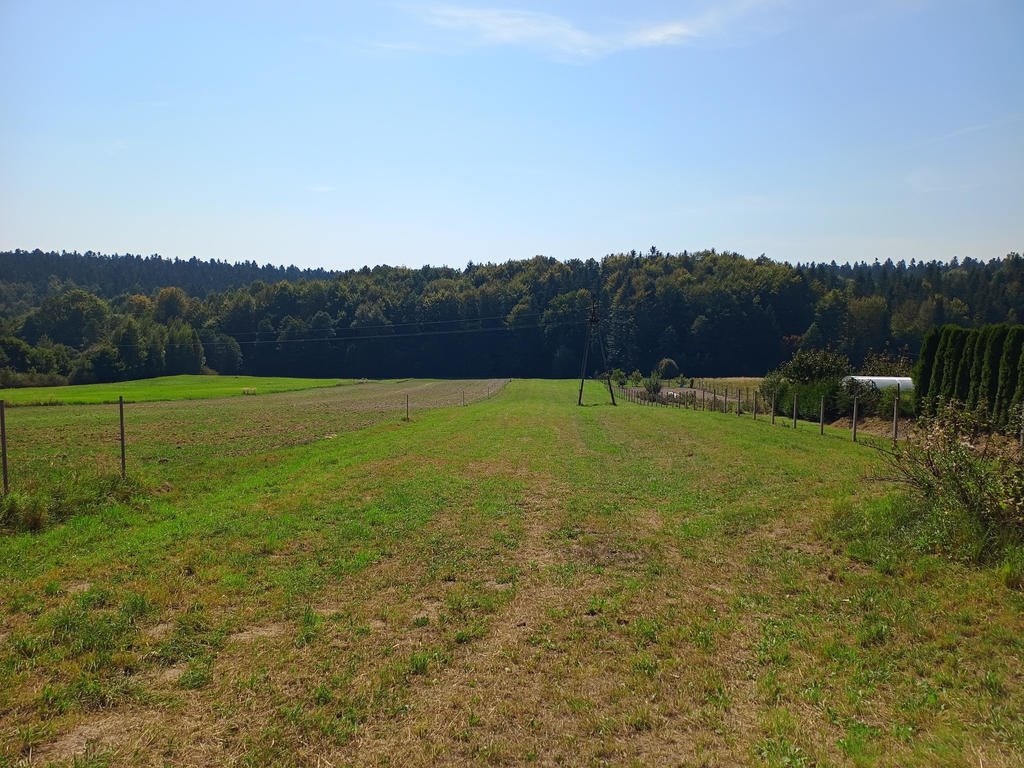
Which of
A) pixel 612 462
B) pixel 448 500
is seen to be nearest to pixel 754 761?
pixel 448 500

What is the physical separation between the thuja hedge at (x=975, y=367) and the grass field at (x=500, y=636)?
14345 mm

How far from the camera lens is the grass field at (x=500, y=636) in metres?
4.27

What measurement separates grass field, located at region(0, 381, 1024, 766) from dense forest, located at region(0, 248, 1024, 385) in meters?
102

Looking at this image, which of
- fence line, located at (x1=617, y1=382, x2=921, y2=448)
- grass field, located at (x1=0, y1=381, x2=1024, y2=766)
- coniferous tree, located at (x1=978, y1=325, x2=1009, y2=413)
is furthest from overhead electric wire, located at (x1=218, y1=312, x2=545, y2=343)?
grass field, located at (x1=0, y1=381, x2=1024, y2=766)

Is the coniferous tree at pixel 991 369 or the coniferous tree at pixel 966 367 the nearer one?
the coniferous tree at pixel 991 369

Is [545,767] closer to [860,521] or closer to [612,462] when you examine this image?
[860,521]

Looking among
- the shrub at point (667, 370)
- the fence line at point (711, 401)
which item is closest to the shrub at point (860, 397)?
the fence line at point (711, 401)

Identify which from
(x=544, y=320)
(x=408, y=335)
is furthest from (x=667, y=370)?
(x=408, y=335)

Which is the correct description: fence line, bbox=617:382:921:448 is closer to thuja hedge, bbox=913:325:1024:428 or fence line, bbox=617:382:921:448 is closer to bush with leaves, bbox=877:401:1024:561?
thuja hedge, bbox=913:325:1024:428

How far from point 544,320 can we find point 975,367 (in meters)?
102

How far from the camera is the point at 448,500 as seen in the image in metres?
12.2

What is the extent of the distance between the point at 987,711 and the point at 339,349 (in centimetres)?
12710

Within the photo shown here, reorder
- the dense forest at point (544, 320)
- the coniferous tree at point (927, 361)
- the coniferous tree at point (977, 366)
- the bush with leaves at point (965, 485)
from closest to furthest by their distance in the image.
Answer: the bush with leaves at point (965, 485) → the coniferous tree at point (977, 366) → the coniferous tree at point (927, 361) → the dense forest at point (544, 320)

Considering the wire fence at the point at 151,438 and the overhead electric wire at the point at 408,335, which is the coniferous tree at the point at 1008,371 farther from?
the overhead electric wire at the point at 408,335
